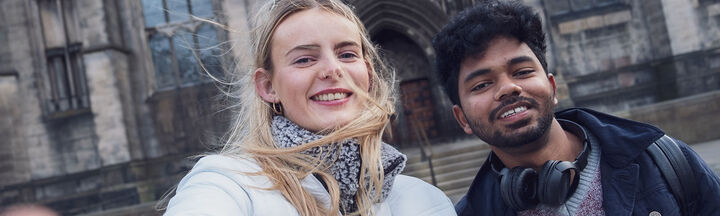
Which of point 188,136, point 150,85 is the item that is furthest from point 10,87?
point 188,136

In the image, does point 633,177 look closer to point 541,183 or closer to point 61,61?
point 541,183

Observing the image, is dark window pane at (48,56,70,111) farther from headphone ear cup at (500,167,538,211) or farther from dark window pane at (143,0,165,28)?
headphone ear cup at (500,167,538,211)

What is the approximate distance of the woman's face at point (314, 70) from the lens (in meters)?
1.30

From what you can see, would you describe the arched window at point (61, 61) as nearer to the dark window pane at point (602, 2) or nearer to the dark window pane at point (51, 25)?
the dark window pane at point (51, 25)

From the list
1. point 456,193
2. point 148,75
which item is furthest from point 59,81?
point 456,193

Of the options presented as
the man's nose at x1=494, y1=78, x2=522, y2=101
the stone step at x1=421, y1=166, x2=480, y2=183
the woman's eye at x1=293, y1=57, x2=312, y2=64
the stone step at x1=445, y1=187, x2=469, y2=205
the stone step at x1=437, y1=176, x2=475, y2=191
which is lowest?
the stone step at x1=445, y1=187, x2=469, y2=205

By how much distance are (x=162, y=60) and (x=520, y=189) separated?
1148cm

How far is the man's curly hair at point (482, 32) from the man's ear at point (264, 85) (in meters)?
0.72

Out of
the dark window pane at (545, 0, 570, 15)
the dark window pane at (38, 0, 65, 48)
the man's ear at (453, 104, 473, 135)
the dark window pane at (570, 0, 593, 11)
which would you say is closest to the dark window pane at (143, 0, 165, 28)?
the dark window pane at (38, 0, 65, 48)

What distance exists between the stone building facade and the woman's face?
9071 mm

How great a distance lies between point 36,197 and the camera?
1084cm

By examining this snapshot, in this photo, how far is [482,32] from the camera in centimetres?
171

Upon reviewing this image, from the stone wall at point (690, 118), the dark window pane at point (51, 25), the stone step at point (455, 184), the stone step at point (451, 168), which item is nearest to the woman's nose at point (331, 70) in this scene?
the stone step at point (455, 184)

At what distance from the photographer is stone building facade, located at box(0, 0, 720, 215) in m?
10.6
